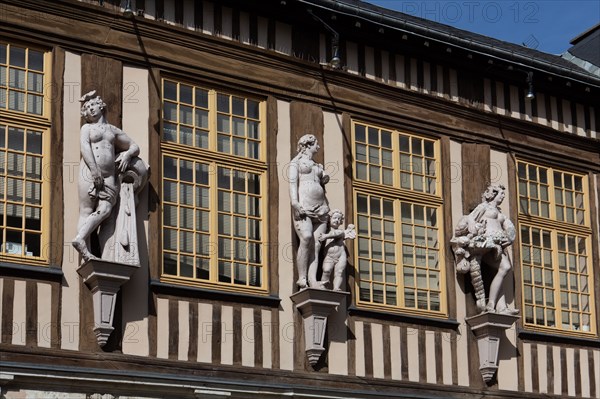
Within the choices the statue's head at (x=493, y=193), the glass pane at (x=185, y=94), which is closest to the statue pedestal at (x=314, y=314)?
the glass pane at (x=185, y=94)

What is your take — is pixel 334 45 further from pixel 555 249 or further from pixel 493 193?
pixel 555 249

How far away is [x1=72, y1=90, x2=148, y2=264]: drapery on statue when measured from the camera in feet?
47.9

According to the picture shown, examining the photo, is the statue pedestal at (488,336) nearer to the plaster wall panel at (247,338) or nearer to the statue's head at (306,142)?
the statue's head at (306,142)

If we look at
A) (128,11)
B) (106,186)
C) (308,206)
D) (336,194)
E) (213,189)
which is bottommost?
(106,186)

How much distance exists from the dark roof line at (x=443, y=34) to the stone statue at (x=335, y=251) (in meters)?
2.62

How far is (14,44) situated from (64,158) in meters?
1.34

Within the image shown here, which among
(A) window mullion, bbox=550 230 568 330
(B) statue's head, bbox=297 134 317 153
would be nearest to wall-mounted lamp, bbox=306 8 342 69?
(B) statue's head, bbox=297 134 317 153

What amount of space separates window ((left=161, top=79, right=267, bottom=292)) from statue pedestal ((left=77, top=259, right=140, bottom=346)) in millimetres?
859

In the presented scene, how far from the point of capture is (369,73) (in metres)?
17.7

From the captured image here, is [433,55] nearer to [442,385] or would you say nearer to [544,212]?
[544,212]

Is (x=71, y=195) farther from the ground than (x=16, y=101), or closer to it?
closer to it

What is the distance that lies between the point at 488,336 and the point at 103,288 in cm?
542

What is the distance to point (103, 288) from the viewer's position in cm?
1445

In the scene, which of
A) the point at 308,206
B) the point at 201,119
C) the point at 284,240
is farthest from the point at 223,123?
the point at 284,240
